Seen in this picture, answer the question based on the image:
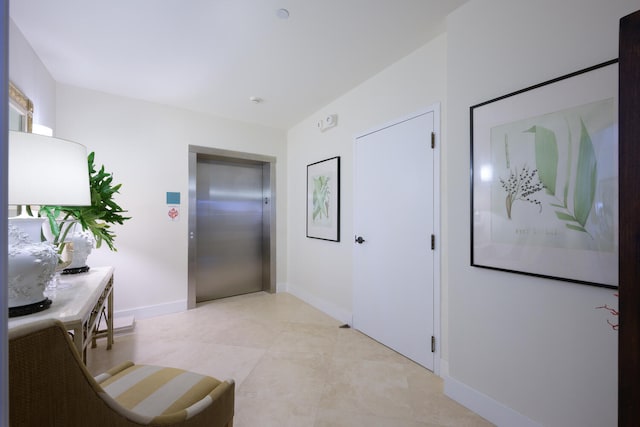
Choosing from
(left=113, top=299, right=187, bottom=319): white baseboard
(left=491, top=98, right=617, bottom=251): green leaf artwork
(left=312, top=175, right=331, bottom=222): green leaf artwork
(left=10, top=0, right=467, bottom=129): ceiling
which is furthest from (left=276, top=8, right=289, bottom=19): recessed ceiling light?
(left=113, top=299, right=187, bottom=319): white baseboard

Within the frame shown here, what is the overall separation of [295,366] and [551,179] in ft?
6.95

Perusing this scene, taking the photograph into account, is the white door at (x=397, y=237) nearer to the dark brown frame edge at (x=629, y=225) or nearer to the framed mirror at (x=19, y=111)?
the dark brown frame edge at (x=629, y=225)

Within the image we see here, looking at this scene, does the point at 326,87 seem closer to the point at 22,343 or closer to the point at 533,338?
the point at 533,338

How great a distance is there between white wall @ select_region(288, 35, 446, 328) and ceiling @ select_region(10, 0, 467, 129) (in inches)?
5.4

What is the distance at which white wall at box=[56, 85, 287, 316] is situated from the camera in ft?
9.75

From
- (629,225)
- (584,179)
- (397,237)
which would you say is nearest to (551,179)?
(584,179)

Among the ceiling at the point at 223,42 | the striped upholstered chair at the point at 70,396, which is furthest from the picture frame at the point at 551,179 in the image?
the striped upholstered chair at the point at 70,396

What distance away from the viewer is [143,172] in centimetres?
324

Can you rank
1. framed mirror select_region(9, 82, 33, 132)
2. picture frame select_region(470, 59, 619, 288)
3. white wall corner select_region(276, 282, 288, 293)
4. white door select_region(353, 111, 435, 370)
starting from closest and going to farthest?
picture frame select_region(470, 59, 619, 288)
framed mirror select_region(9, 82, 33, 132)
white door select_region(353, 111, 435, 370)
white wall corner select_region(276, 282, 288, 293)

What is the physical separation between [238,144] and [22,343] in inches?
139

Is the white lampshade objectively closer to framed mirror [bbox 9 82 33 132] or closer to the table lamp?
the table lamp

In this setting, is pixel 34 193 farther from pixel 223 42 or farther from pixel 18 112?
pixel 223 42

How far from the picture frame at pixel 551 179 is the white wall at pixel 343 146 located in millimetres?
695

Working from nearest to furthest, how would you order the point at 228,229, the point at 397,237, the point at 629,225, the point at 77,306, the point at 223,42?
the point at 629,225 → the point at 77,306 → the point at 223,42 → the point at 397,237 → the point at 228,229
